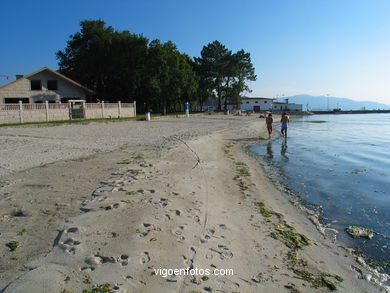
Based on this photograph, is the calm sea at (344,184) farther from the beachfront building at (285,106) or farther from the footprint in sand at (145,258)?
the beachfront building at (285,106)

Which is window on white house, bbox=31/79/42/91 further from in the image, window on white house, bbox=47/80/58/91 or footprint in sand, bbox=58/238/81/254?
footprint in sand, bbox=58/238/81/254

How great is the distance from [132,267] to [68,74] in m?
47.8

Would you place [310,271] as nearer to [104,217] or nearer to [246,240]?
[246,240]

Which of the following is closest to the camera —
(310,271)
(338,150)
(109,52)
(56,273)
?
(56,273)

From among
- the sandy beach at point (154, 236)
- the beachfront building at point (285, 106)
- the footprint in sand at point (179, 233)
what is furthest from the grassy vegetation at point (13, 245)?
the beachfront building at point (285, 106)

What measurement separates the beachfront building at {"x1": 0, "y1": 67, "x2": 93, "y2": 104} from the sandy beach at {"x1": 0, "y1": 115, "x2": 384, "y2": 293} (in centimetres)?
3074

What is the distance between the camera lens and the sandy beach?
3232 millimetres

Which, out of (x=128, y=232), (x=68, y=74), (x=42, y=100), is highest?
(x=68, y=74)

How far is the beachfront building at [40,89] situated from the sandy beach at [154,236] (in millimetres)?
30743

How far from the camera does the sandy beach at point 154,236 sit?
3.23 m

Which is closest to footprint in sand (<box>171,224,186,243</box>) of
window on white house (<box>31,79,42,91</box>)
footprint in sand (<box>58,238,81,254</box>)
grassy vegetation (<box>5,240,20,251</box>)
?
footprint in sand (<box>58,238,81,254</box>)

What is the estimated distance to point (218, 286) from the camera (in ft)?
10.5

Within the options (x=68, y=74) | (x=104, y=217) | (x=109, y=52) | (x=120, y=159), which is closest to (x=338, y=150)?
(x=120, y=159)

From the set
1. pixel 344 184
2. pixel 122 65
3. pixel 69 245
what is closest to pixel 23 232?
pixel 69 245
